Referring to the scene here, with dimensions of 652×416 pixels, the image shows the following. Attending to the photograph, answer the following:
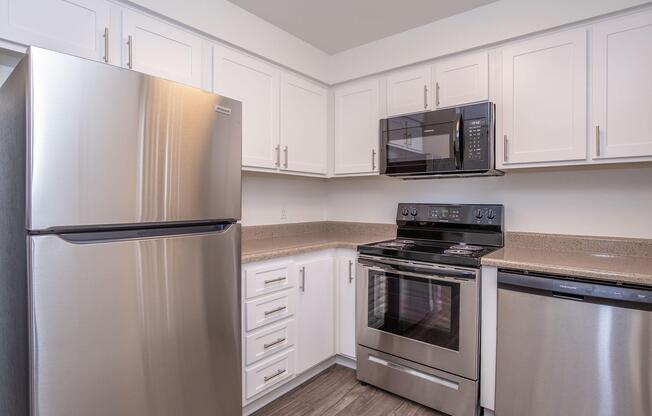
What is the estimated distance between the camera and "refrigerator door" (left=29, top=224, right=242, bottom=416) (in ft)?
3.31

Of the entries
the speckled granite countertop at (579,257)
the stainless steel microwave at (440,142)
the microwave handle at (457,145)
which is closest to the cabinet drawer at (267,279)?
the stainless steel microwave at (440,142)

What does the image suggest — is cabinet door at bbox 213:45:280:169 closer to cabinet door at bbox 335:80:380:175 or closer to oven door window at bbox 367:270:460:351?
cabinet door at bbox 335:80:380:175

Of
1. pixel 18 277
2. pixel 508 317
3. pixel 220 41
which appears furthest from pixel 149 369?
pixel 220 41

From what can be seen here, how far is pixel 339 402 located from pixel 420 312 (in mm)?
737

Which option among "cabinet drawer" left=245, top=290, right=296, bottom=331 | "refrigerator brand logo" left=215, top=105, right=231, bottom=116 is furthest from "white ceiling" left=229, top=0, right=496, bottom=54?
"cabinet drawer" left=245, top=290, right=296, bottom=331

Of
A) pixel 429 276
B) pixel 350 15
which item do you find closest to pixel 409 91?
pixel 350 15

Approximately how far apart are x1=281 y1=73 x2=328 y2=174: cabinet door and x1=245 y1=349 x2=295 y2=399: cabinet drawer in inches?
49.6

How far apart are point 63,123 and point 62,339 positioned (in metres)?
0.63

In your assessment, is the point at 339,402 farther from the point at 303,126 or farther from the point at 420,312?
the point at 303,126

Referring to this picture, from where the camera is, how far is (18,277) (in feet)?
3.49

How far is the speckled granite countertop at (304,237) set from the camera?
83.4 inches

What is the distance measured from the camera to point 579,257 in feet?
6.22

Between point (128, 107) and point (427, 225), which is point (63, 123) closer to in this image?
point (128, 107)

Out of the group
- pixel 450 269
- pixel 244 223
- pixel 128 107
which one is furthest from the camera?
pixel 244 223
